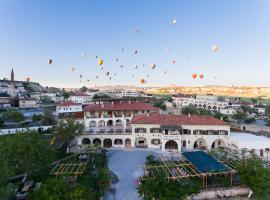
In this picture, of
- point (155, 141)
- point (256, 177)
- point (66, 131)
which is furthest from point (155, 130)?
point (256, 177)

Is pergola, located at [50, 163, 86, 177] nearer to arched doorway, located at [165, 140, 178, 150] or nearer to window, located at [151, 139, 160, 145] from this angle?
window, located at [151, 139, 160, 145]

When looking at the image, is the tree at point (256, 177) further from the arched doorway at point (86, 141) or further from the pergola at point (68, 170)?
the arched doorway at point (86, 141)

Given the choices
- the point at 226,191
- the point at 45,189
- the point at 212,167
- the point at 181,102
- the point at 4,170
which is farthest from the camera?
the point at 181,102

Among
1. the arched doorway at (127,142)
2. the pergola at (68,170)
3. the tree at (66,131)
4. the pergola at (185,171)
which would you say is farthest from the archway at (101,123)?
the pergola at (185,171)

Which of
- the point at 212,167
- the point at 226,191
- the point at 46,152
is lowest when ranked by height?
the point at 226,191

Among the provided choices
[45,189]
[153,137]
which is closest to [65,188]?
[45,189]

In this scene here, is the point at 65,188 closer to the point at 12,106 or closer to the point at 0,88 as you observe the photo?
the point at 12,106
